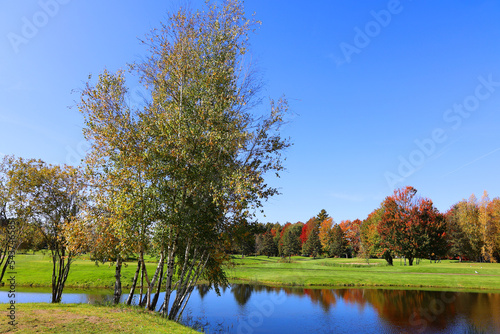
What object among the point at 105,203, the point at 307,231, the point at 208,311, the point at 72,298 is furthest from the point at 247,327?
the point at 307,231

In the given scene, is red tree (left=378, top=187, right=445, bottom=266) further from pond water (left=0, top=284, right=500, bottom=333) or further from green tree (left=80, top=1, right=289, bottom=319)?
green tree (left=80, top=1, right=289, bottom=319)

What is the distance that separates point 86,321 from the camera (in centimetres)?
1311

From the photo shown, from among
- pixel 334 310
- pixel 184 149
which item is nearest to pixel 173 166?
pixel 184 149

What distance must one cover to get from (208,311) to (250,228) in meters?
11.4

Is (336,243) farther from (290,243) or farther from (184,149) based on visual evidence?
(184,149)

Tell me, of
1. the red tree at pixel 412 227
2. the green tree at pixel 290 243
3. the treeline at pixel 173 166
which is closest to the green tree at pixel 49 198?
the treeline at pixel 173 166

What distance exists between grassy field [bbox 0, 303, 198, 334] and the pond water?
5904mm

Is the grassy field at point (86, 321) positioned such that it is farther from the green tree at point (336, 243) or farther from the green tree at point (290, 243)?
the green tree at point (290, 243)

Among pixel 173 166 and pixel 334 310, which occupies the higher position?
pixel 173 166

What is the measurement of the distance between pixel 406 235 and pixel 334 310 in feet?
118

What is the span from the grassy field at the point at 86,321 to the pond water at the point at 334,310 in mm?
5904

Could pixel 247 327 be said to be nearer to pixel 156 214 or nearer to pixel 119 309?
pixel 119 309

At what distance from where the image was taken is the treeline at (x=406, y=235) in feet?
177

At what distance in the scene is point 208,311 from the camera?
25.4 meters
